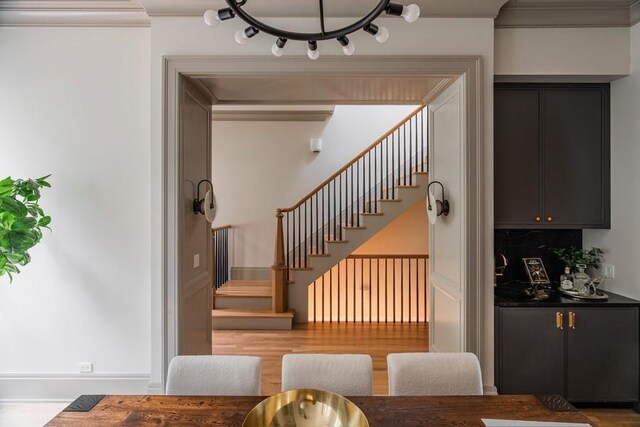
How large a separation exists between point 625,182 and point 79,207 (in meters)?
4.37

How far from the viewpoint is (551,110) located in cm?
310

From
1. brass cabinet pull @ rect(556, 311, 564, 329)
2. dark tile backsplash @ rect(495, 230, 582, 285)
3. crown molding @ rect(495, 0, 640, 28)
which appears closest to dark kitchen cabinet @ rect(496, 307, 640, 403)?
brass cabinet pull @ rect(556, 311, 564, 329)

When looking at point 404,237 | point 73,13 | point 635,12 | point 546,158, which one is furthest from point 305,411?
point 404,237

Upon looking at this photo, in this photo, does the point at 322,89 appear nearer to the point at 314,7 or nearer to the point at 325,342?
the point at 314,7

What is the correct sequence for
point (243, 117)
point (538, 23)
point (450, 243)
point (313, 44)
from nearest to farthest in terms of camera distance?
point (313, 44), point (538, 23), point (450, 243), point (243, 117)

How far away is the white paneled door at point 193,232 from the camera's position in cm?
285

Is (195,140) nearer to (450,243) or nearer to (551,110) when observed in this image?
(450,243)

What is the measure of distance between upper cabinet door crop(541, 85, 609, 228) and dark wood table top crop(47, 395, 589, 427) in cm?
198

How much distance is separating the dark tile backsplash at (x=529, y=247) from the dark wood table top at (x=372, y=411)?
6.61 feet

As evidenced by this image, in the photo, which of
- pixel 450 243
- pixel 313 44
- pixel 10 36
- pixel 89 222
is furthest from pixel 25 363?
pixel 450 243

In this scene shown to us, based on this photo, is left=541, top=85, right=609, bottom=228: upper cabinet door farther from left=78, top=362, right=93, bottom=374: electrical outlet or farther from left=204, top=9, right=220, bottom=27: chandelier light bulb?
left=78, top=362, right=93, bottom=374: electrical outlet

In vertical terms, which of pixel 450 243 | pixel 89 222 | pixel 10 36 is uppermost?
pixel 10 36

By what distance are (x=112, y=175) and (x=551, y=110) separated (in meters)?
3.64

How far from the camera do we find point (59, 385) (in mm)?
2977
